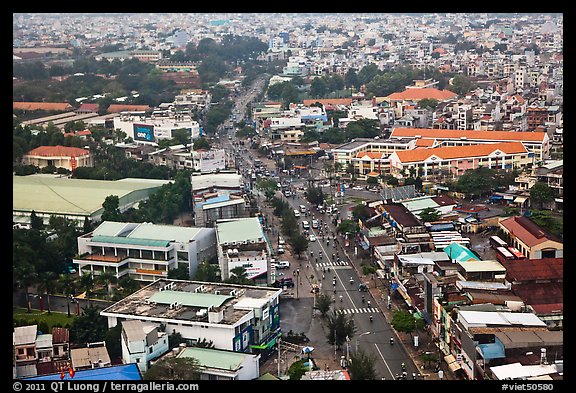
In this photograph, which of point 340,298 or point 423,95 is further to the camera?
point 423,95

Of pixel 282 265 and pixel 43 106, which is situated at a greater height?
pixel 43 106

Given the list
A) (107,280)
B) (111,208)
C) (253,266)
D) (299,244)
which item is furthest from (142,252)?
(111,208)

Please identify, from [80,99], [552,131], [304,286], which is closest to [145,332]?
[304,286]

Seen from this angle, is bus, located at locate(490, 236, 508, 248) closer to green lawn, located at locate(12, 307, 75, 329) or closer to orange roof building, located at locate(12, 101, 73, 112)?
green lawn, located at locate(12, 307, 75, 329)

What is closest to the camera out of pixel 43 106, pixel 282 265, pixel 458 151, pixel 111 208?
pixel 282 265

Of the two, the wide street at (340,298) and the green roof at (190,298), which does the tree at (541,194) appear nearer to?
the wide street at (340,298)

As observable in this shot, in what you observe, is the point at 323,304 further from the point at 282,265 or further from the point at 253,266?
the point at 282,265

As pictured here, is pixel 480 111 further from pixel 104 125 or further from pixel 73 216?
pixel 73 216

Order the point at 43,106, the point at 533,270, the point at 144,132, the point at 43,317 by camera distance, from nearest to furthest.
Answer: the point at 533,270 < the point at 43,317 < the point at 144,132 < the point at 43,106
